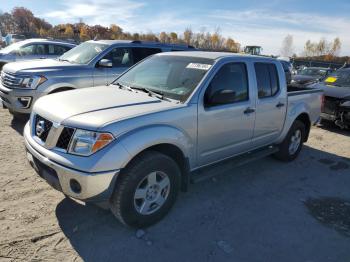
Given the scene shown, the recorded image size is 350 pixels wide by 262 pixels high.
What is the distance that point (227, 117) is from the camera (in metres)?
4.00

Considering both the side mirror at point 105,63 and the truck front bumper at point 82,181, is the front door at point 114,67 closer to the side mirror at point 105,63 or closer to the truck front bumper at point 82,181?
the side mirror at point 105,63

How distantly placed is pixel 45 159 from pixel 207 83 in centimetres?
200

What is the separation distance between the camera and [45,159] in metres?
3.02

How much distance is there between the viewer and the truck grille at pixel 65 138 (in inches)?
116

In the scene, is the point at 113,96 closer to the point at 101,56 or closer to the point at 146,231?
the point at 146,231

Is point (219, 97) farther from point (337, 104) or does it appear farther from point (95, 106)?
point (337, 104)

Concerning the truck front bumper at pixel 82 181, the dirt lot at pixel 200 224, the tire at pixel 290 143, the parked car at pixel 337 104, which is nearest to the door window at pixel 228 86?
the dirt lot at pixel 200 224

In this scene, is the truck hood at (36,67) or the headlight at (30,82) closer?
the headlight at (30,82)

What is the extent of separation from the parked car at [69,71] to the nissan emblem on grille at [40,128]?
3047 millimetres

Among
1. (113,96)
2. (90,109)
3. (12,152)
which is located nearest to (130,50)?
(12,152)

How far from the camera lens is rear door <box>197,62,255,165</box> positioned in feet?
12.3

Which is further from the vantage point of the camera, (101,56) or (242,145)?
(101,56)

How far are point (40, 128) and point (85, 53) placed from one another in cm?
455

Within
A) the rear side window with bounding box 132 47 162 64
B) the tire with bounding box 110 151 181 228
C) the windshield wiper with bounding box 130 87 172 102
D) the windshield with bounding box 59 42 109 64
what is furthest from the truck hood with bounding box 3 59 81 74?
the tire with bounding box 110 151 181 228
